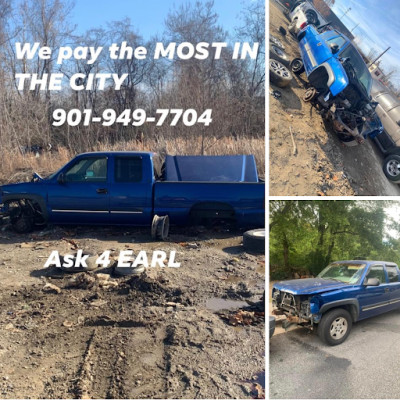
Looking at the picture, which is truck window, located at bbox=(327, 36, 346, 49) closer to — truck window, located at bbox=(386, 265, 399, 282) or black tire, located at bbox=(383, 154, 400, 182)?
black tire, located at bbox=(383, 154, 400, 182)

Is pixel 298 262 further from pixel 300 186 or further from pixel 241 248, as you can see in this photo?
pixel 241 248

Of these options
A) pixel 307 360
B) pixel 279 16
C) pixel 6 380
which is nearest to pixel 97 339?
pixel 6 380

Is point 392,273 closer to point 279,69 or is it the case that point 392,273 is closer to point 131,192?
point 279,69

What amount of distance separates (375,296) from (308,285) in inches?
45.1

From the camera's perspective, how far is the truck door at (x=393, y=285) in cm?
318

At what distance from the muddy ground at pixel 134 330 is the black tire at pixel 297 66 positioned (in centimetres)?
286

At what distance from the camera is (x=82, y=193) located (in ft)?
24.3

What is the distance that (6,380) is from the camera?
9.78 ft

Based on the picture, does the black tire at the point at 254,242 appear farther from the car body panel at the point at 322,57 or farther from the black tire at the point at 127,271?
the car body panel at the point at 322,57

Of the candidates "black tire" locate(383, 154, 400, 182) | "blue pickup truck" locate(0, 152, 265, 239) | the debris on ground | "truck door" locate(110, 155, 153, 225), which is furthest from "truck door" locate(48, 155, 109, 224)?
"black tire" locate(383, 154, 400, 182)

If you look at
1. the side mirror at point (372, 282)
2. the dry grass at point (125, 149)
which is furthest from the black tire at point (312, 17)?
the dry grass at point (125, 149)

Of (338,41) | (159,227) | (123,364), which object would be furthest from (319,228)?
(159,227)

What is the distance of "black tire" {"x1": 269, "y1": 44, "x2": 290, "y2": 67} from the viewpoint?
17.5 feet

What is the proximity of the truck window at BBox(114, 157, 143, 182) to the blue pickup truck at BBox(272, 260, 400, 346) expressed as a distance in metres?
4.77
